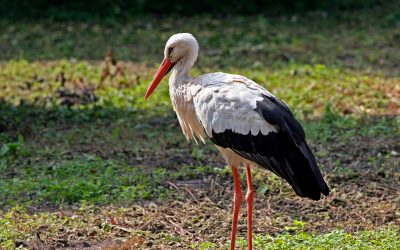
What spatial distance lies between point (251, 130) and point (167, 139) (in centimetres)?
297

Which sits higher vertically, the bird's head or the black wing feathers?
the bird's head

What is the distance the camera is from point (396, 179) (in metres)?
7.13

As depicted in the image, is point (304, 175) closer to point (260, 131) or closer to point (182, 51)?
point (260, 131)

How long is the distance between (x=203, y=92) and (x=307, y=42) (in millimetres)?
7125

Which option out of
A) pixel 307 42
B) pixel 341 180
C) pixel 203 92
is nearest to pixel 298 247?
pixel 203 92

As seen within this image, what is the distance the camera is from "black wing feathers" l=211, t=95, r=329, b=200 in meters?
5.41

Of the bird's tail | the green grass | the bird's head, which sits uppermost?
the bird's head

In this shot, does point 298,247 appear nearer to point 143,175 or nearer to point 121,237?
point 121,237

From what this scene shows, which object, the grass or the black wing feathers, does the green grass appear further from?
the black wing feathers

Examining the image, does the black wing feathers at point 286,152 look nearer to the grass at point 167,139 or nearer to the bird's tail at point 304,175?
the bird's tail at point 304,175

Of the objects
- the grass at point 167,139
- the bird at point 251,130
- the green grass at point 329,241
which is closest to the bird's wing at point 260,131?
the bird at point 251,130

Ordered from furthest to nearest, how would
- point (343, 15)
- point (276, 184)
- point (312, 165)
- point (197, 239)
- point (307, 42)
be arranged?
point (343, 15) < point (307, 42) < point (276, 184) < point (197, 239) < point (312, 165)

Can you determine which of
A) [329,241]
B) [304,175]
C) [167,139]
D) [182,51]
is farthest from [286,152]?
[167,139]

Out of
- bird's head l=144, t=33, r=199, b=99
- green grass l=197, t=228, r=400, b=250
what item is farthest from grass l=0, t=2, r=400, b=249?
bird's head l=144, t=33, r=199, b=99
